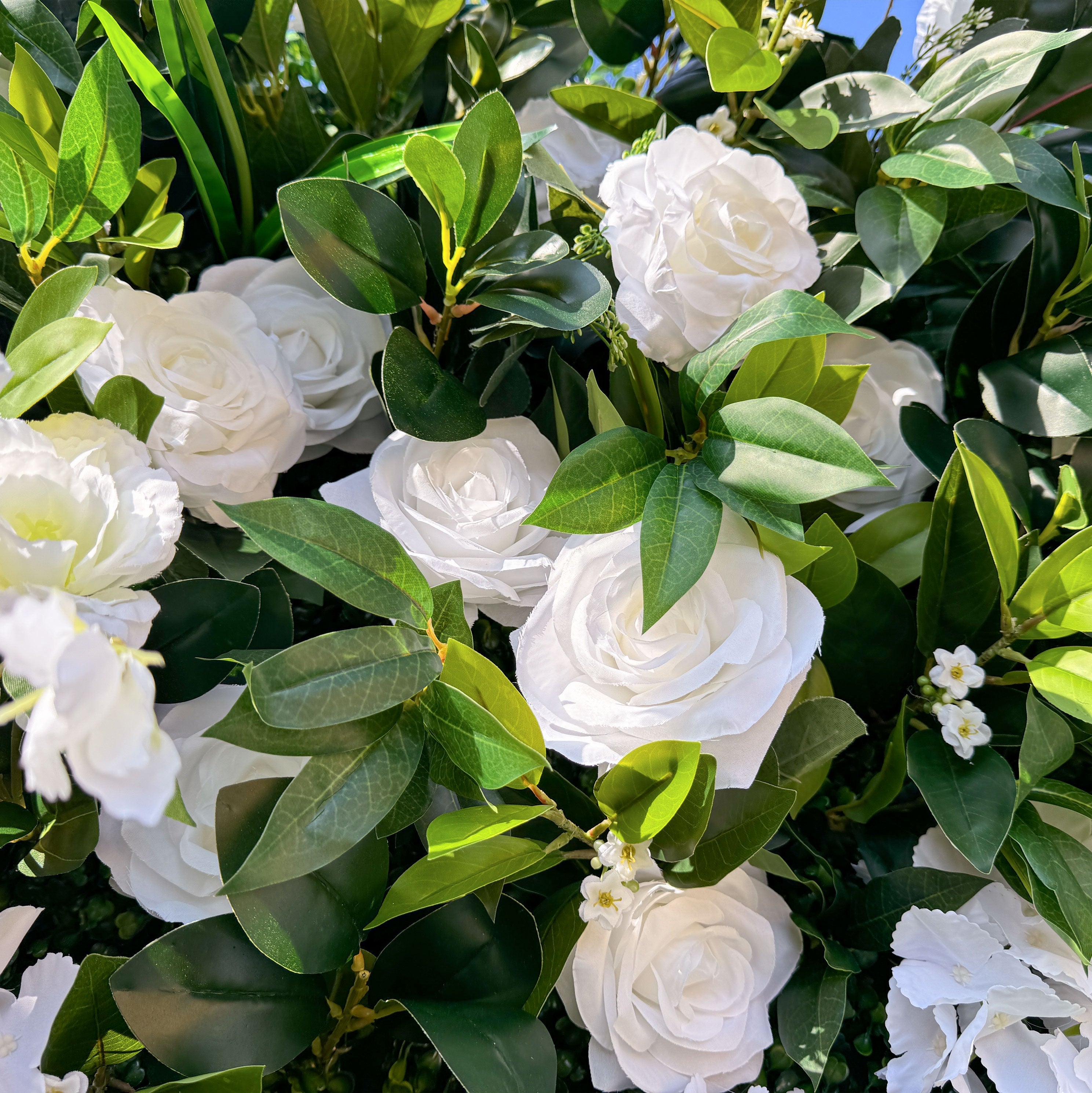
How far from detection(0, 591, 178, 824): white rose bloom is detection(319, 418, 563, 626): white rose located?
0.24 metres

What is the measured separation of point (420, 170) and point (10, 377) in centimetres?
22

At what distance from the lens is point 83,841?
454mm

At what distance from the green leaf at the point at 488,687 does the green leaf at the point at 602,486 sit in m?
0.07

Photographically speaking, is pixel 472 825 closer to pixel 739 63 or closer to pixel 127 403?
pixel 127 403

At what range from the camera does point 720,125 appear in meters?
0.63

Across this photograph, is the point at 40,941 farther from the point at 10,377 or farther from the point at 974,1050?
the point at 974,1050

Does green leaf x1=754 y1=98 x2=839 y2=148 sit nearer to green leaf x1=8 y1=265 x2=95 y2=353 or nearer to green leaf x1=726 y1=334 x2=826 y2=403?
green leaf x1=726 y1=334 x2=826 y2=403

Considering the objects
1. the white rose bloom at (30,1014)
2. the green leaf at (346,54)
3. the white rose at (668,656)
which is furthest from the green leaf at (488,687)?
the green leaf at (346,54)

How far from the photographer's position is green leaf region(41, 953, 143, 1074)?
1.37ft

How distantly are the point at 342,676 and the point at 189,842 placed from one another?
15 centimetres

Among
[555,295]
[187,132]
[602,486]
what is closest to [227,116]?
[187,132]

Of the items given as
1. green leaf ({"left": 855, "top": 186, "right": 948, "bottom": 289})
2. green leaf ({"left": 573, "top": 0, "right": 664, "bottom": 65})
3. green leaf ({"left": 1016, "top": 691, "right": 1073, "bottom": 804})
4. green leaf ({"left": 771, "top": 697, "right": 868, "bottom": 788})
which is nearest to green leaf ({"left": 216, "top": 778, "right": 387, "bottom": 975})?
green leaf ({"left": 771, "top": 697, "right": 868, "bottom": 788})

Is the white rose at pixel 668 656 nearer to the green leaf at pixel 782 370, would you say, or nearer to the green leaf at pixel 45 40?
the green leaf at pixel 782 370

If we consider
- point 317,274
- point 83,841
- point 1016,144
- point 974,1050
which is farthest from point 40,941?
point 1016,144
